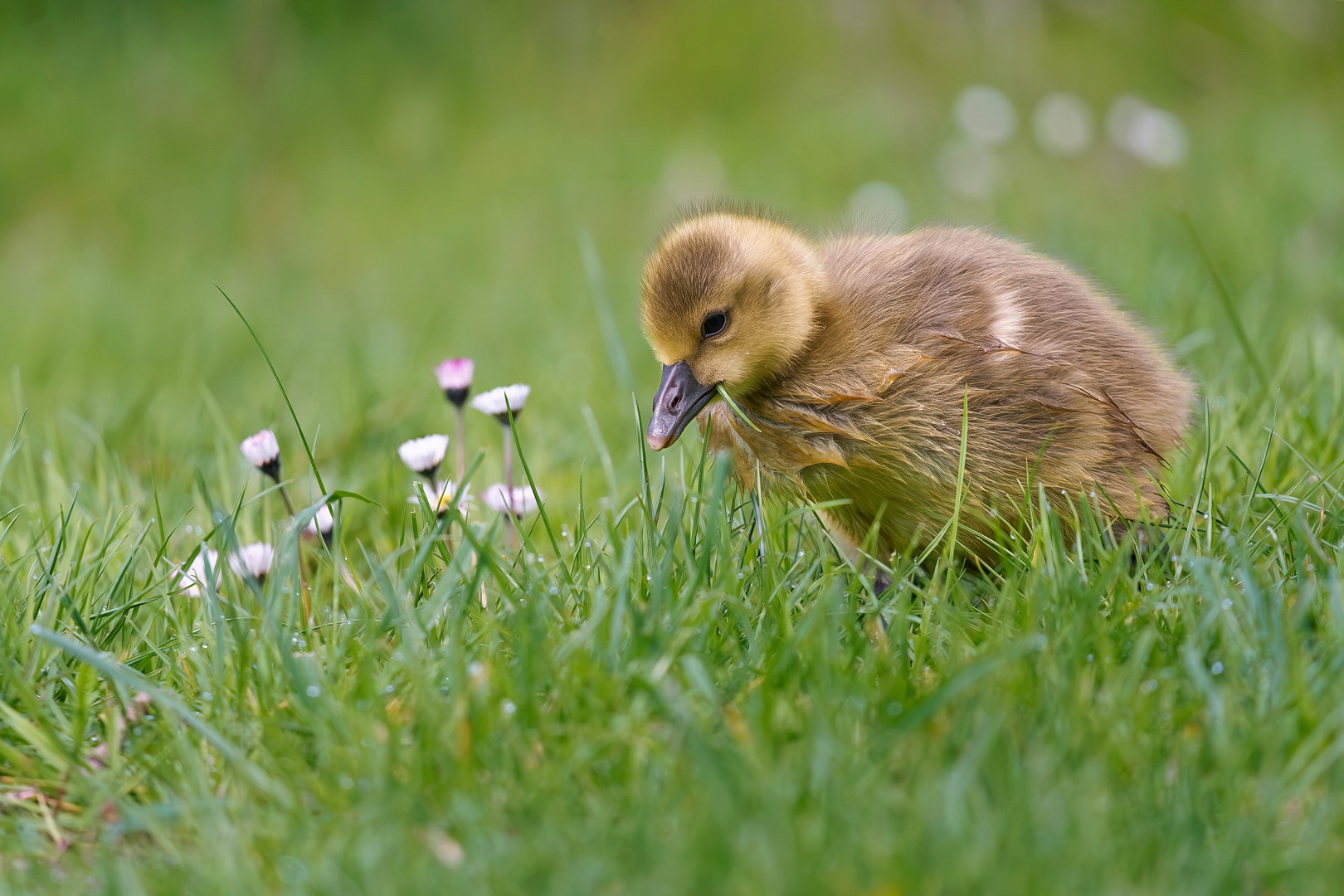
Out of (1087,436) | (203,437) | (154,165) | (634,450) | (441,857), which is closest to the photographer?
(441,857)

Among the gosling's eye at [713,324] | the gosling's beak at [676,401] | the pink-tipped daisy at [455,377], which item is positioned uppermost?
the gosling's eye at [713,324]

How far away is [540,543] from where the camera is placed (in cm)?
304

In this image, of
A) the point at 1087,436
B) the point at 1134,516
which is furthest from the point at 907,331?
the point at 1134,516

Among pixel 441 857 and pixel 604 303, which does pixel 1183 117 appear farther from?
pixel 441 857

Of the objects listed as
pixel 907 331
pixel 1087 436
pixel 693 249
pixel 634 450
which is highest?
pixel 693 249

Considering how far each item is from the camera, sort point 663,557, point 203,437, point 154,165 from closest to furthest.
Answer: point 663,557, point 203,437, point 154,165

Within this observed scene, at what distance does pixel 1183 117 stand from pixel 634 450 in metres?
5.85

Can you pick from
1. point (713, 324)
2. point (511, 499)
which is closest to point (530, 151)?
point (713, 324)

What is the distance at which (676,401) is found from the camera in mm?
2619

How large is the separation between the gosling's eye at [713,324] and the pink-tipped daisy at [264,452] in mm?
908

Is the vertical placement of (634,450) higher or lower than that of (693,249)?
lower

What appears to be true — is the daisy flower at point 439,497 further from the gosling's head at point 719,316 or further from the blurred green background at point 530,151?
the blurred green background at point 530,151

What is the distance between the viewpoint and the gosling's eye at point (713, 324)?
2.63 meters

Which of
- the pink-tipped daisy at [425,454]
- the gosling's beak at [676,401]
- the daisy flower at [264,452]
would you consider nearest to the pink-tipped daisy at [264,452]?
the daisy flower at [264,452]
